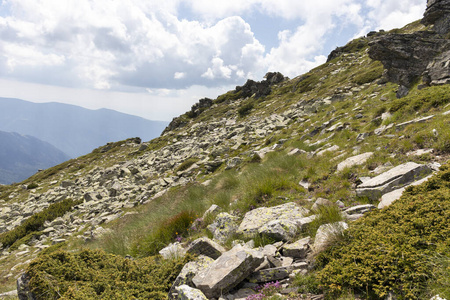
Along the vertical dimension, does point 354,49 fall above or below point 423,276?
above

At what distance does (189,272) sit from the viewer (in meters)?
4.59

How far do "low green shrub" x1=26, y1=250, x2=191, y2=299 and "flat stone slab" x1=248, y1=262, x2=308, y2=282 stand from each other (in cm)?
168

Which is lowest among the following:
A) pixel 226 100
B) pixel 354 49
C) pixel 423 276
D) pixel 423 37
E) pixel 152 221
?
pixel 152 221

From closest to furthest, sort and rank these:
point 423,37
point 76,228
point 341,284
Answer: point 341,284
point 76,228
point 423,37

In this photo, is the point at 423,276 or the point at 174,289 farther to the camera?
the point at 174,289

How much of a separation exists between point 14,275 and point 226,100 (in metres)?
81.9

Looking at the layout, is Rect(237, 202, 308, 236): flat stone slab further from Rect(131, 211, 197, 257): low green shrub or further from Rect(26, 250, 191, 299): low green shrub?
Rect(131, 211, 197, 257): low green shrub

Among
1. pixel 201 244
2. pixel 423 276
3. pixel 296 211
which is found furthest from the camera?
pixel 296 211

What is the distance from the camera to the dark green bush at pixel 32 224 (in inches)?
826

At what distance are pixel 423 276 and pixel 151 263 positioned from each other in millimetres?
4861

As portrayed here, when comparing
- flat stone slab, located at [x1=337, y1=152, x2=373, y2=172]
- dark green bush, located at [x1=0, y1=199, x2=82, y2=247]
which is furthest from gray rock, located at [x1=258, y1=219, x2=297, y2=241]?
dark green bush, located at [x1=0, y1=199, x2=82, y2=247]

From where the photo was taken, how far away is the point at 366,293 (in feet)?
10.3

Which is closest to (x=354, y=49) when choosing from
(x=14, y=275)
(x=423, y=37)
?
(x=423, y=37)

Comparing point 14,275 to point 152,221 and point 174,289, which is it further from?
point 174,289
